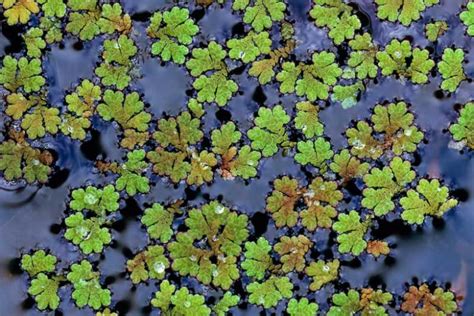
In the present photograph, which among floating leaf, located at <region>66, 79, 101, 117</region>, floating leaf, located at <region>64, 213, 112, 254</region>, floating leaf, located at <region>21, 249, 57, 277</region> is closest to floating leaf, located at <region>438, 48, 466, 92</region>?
floating leaf, located at <region>66, 79, 101, 117</region>

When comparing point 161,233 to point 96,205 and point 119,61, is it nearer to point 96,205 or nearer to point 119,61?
point 96,205

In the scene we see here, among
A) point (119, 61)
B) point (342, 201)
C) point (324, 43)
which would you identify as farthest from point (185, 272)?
point (324, 43)

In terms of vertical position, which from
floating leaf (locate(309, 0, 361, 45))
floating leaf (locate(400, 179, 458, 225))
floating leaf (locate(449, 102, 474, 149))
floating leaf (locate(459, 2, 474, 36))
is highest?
floating leaf (locate(459, 2, 474, 36))

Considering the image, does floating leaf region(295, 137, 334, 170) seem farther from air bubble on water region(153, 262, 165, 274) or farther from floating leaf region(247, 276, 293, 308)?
air bubble on water region(153, 262, 165, 274)

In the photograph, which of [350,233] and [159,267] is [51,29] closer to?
[159,267]

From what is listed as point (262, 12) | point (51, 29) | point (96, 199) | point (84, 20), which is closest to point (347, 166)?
point (262, 12)

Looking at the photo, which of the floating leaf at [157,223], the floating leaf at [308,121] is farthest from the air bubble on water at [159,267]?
the floating leaf at [308,121]

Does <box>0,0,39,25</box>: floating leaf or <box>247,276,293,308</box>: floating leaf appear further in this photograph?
<box>0,0,39,25</box>: floating leaf
